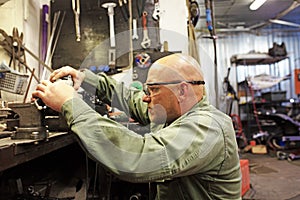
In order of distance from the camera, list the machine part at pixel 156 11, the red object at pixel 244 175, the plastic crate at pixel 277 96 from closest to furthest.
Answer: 1. the machine part at pixel 156 11
2. the red object at pixel 244 175
3. the plastic crate at pixel 277 96

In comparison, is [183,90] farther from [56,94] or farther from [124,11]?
[124,11]

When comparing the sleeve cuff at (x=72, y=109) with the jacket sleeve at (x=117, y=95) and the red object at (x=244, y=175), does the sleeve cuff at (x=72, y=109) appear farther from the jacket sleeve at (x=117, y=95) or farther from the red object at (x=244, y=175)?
the red object at (x=244, y=175)

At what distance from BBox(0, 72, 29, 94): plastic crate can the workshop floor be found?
8.10 ft

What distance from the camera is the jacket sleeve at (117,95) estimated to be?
1531 millimetres

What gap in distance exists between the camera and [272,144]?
6.34 metres

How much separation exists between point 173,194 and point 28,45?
196 cm

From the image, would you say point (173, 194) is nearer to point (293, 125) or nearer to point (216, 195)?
point (216, 195)

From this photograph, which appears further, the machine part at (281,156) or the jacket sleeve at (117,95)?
the machine part at (281,156)

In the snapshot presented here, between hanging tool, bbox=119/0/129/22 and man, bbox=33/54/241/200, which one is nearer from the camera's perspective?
man, bbox=33/54/241/200

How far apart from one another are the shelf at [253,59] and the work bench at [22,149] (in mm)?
6210

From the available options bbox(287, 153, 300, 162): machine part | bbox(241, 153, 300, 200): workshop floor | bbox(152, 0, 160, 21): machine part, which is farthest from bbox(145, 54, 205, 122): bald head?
bbox(287, 153, 300, 162): machine part

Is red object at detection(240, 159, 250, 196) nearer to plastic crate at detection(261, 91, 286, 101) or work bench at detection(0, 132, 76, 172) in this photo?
work bench at detection(0, 132, 76, 172)

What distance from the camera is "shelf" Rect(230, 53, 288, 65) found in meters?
6.75

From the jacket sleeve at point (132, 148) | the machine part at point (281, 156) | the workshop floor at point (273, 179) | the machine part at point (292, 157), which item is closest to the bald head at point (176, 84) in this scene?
the jacket sleeve at point (132, 148)
